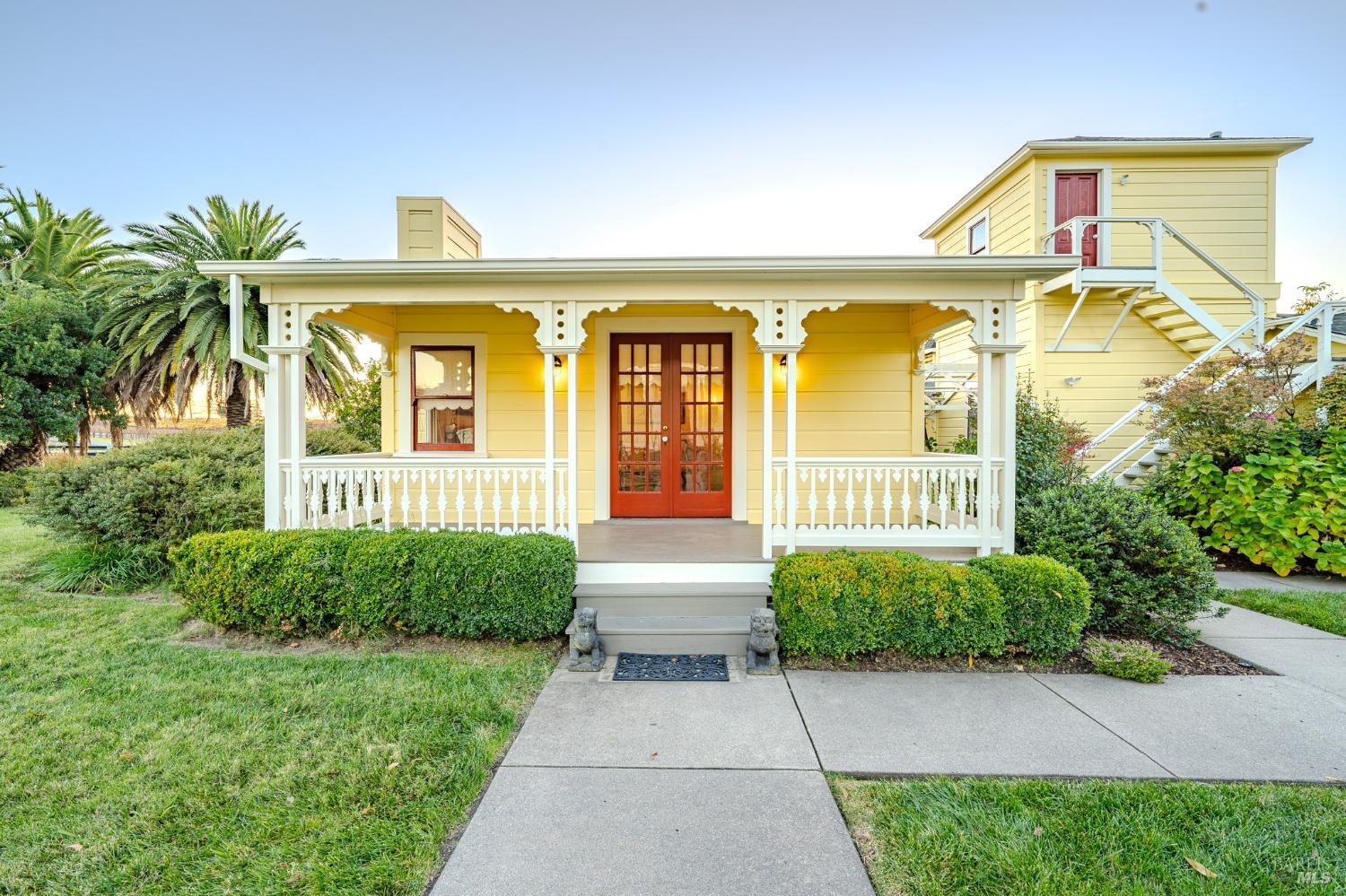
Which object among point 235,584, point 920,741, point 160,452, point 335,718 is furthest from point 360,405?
point 920,741

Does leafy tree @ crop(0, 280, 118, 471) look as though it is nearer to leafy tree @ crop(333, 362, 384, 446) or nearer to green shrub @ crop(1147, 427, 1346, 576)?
leafy tree @ crop(333, 362, 384, 446)

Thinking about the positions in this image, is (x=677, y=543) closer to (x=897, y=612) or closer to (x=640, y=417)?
(x=640, y=417)

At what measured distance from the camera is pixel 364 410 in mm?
10711

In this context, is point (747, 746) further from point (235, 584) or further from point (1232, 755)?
point (235, 584)

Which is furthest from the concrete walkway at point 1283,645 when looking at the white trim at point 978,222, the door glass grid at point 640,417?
Result: the white trim at point 978,222

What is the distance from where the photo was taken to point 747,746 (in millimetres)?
2807

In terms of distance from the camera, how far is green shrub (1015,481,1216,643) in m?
4.10

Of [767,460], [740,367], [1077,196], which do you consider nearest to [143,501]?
[767,460]

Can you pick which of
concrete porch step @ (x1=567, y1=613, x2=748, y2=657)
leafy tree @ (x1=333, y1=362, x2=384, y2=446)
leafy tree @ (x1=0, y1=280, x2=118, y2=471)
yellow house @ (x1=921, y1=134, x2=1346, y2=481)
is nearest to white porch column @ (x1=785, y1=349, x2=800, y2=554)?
concrete porch step @ (x1=567, y1=613, x2=748, y2=657)

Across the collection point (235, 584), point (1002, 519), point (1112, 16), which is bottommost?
point (235, 584)

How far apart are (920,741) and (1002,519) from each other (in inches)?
101

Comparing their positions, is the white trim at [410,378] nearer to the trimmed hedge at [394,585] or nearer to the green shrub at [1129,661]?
the trimmed hedge at [394,585]

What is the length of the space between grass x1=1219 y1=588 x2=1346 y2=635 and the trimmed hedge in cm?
602

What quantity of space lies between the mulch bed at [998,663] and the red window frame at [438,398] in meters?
4.41
